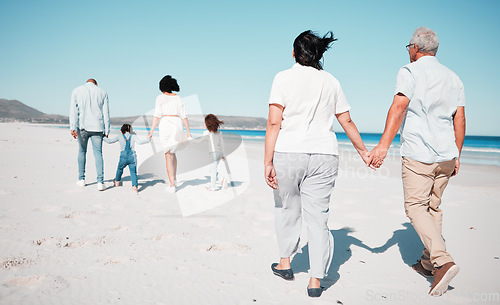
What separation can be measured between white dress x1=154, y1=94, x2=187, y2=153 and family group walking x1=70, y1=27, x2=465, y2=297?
11.3 ft

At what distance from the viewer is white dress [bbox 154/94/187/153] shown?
5398mm

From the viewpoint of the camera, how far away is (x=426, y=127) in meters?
2.39

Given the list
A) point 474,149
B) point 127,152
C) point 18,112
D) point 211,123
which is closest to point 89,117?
point 127,152

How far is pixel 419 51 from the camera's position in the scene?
8.20ft

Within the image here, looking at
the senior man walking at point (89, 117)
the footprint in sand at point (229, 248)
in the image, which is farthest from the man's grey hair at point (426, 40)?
the senior man walking at point (89, 117)

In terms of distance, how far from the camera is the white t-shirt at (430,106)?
2357 millimetres

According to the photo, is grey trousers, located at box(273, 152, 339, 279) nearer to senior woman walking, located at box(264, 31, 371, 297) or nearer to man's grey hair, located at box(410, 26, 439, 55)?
senior woman walking, located at box(264, 31, 371, 297)

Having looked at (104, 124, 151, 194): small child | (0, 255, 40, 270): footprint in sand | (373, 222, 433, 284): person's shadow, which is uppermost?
(104, 124, 151, 194): small child

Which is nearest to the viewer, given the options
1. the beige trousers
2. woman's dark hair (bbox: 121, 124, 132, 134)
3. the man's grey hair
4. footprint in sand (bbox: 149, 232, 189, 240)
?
the beige trousers

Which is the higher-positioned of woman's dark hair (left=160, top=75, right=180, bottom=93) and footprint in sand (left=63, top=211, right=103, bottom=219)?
woman's dark hair (left=160, top=75, right=180, bottom=93)

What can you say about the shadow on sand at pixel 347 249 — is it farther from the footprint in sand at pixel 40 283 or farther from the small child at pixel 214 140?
the small child at pixel 214 140

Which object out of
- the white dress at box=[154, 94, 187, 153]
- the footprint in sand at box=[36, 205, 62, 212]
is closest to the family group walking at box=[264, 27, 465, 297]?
the footprint in sand at box=[36, 205, 62, 212]

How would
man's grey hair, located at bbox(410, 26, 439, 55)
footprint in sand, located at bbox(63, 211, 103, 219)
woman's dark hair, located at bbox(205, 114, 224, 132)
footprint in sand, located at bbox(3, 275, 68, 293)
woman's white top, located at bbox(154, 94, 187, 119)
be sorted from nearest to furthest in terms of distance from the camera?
footprint in sand, located at bbox(3, 275, 68, 293), man's grey hair, located at bbox(410, 26, 439, 55), footprint in sand, located at bbox(63, 211, 103, 219), woman's white top, located at bbox(154, 94, 187, 119), woman's dark hair, located at bbox(205, 114, 224, 132)

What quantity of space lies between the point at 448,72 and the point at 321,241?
5.58ft
